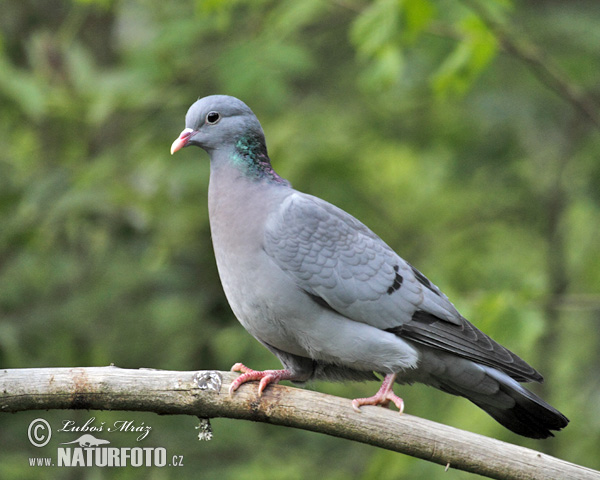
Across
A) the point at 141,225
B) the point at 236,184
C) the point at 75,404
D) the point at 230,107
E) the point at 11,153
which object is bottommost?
the point at 75,404

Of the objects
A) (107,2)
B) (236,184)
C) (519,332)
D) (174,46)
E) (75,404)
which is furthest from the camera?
(174,46)

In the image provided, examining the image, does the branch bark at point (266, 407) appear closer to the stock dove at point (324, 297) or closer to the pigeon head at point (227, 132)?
the stock dove at point (324, 297)

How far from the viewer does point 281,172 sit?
6770 mm

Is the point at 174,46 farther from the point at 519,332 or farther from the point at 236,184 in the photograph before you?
the point at 519,332

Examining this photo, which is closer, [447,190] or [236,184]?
[236,184]

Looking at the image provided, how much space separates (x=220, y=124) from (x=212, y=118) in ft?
0.22

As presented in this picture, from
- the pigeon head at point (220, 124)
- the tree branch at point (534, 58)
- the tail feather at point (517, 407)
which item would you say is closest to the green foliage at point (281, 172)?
the tree branch at point (534, 58)

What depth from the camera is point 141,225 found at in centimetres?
739

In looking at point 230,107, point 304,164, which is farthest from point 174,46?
point 230,107

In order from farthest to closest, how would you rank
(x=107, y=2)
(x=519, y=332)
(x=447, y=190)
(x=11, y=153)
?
(x=447, y=190) → (x=11, y=153) → (x=107, y=2) → (x=519, y=332)

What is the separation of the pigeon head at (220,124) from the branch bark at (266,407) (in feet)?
4.30

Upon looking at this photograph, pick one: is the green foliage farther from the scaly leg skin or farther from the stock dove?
the scaly leg skin

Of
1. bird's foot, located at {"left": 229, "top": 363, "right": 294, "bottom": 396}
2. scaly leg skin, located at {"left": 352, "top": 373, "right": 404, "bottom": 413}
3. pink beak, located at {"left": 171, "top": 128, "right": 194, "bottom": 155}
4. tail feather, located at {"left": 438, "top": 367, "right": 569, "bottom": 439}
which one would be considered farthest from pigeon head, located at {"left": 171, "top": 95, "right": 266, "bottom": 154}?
tail feather, located at {"left": 438, "top": 367, "right": 569, "bottom": 439}

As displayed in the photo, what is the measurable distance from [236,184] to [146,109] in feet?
11.7
